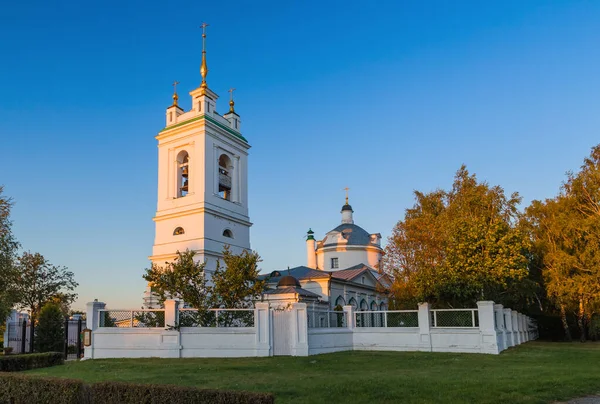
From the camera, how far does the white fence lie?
20406 mm

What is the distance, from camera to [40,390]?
9.20 meters

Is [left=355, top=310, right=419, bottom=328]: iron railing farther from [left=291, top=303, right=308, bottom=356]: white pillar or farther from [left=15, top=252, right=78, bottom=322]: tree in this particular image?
[left=15, top=252, right=78, bottom=322]: tree

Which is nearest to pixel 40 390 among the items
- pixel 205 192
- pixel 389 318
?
pixel 389 318

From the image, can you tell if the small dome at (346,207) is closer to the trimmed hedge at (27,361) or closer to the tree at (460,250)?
the tree at (460,250)

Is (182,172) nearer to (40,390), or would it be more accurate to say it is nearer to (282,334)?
(282,334)

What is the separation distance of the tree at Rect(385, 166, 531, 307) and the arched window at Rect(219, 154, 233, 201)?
12.7 m

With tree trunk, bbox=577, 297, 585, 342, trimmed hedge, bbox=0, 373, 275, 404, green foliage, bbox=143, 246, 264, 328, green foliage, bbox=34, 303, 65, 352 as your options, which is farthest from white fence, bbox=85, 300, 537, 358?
tree trunk, bbox=577, 297, 585, 342

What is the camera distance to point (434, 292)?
26.5 meters

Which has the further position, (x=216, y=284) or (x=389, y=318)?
(x=216, y=284)

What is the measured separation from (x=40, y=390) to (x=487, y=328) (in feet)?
55.5

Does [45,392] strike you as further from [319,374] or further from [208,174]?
[208,174]

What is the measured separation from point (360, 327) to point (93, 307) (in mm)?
11321

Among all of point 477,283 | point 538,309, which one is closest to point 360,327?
point 477,283

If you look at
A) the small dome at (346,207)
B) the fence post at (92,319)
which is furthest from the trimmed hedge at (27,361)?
the small dome at (346,207)
